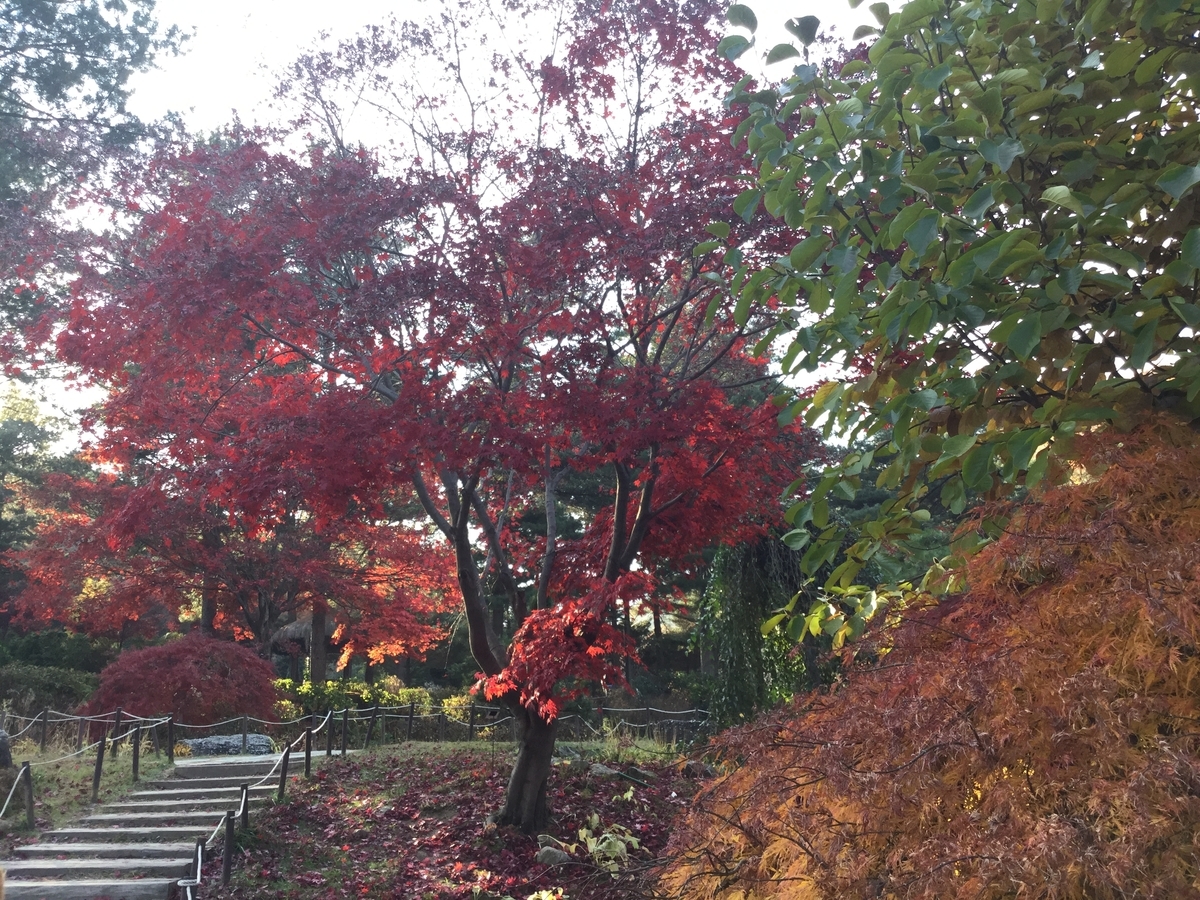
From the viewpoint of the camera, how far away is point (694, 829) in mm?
2242

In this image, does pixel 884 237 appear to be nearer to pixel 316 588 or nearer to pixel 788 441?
pixel 788 441

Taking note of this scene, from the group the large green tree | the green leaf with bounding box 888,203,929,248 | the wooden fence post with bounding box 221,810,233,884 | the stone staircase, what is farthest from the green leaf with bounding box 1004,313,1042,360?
the stone staircase

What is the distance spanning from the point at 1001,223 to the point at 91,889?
27.2 ft

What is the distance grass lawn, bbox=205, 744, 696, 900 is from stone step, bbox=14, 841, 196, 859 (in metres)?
0.57

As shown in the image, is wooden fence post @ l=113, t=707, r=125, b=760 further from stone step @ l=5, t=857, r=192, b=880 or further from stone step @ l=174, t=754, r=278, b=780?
stone step @ l=5, t=857, r=192, b=880

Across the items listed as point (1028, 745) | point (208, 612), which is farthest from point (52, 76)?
point (1028, 745)

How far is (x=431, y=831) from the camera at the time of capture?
8977 mm

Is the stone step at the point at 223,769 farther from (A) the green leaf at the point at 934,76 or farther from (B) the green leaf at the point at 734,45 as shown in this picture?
(A) the green leaf at the point at 934,76

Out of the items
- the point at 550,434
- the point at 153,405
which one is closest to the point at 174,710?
the point at 153,405

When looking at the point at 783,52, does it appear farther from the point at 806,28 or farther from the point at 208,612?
the point at 208,612

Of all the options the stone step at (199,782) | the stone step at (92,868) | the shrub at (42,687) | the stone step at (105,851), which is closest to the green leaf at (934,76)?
the stone step at (92,868)

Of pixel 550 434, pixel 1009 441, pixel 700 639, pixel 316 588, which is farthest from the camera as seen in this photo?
pixel 316 588

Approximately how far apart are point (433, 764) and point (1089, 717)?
36.9 ft

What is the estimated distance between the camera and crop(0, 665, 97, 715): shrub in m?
17.5
